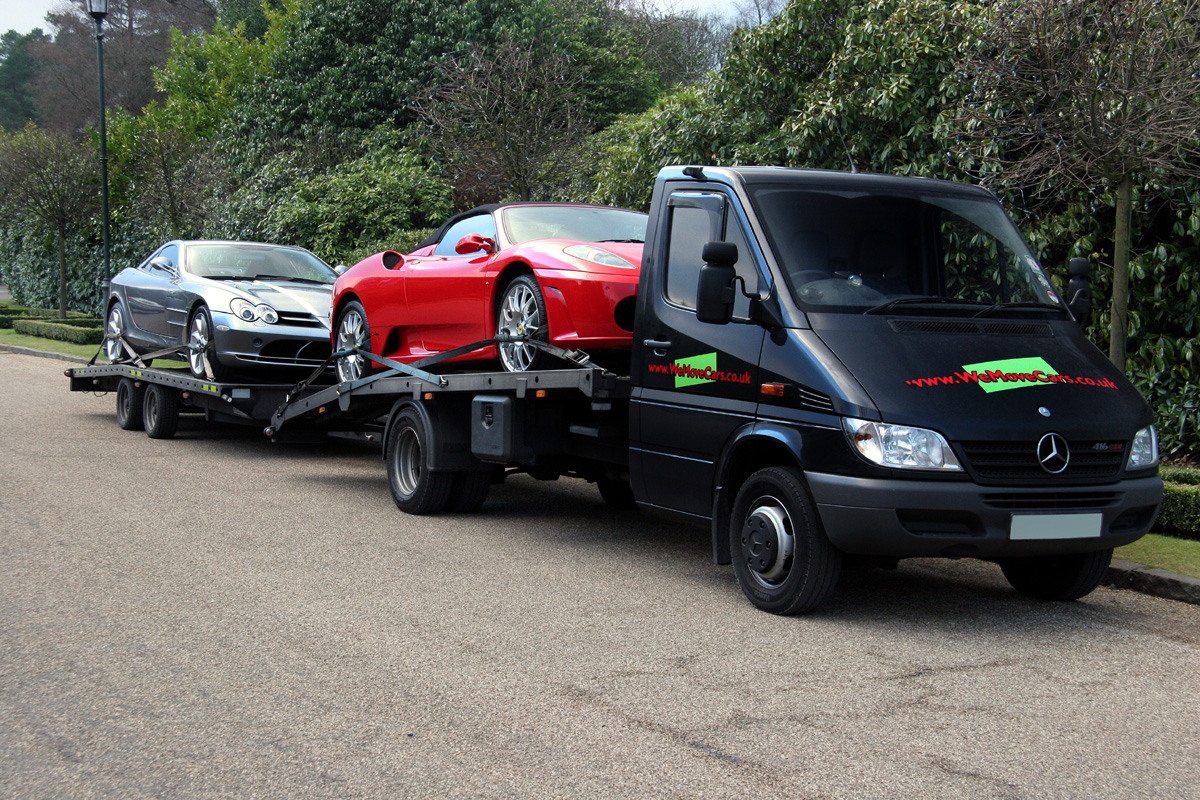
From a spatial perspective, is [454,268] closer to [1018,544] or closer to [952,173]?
[1018,544]

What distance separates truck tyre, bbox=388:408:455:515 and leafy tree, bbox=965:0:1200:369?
5.03 m

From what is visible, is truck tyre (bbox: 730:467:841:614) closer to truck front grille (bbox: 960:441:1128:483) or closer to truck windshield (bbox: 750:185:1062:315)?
truck front grille (bbox: 960:441:1128:483)

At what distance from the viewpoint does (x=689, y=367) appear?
674cm

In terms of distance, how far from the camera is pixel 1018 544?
5707mm

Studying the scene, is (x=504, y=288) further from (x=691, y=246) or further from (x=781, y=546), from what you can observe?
(x=781, y=546)

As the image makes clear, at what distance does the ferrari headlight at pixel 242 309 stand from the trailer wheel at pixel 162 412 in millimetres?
1634

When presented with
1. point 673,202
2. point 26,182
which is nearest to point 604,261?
point 673,202

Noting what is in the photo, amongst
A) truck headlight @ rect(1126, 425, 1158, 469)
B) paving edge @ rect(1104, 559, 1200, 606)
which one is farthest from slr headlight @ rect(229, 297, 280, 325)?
truck headlight @ rect(1126, 425, 1158, 469)

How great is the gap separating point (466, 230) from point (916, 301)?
4.01 m

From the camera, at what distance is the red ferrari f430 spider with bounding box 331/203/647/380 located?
7.62 metres

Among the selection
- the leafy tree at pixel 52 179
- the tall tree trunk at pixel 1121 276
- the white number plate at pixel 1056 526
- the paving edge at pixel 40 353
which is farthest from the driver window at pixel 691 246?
the leafy tree at pixel 52 179

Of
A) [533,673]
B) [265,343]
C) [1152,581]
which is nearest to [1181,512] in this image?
[1152,581]

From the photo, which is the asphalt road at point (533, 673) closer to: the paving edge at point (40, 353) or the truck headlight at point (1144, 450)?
the truck headlight at point (1144, 450)

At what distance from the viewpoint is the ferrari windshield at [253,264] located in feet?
44.4
